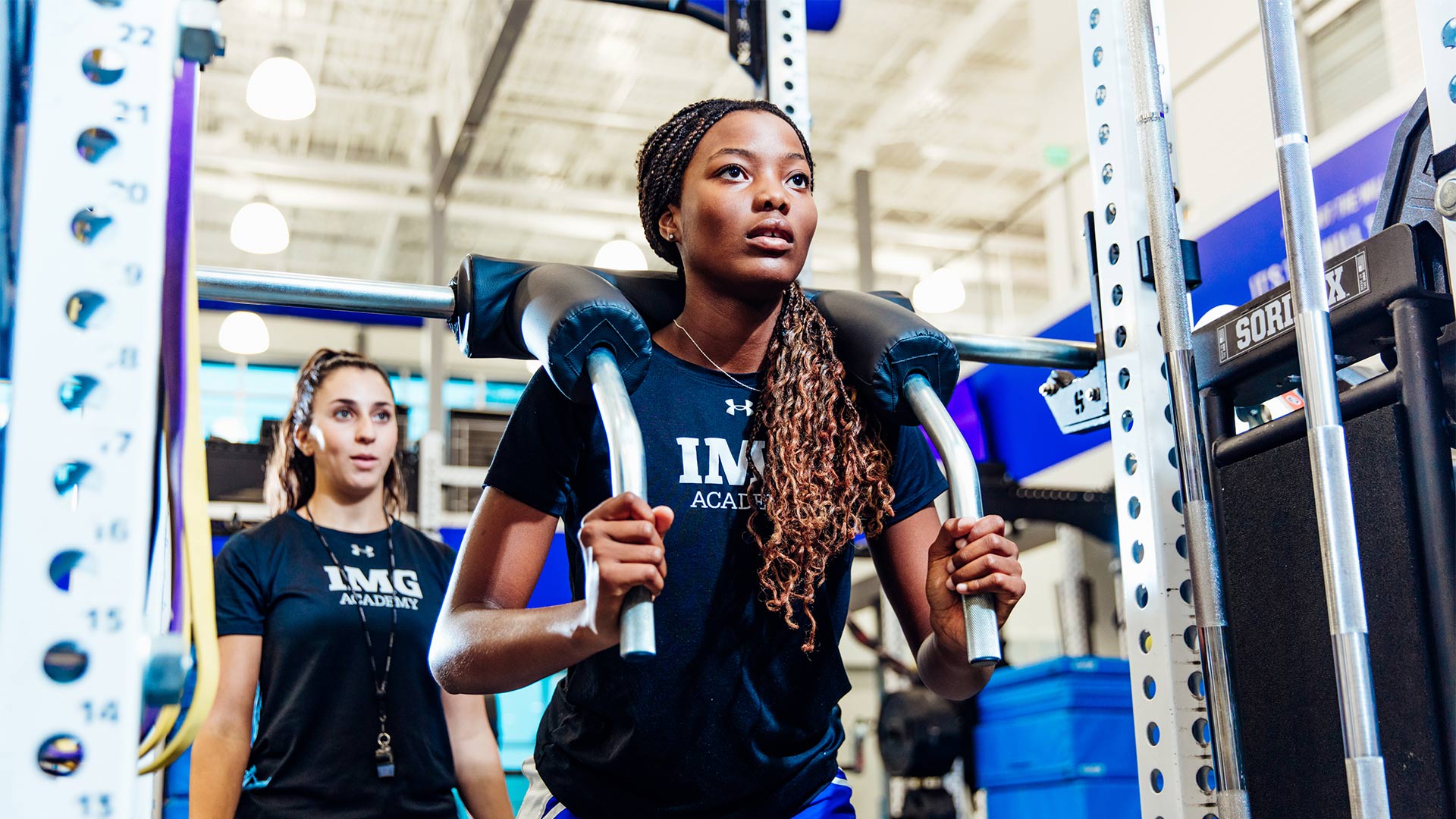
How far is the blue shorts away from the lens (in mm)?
1299

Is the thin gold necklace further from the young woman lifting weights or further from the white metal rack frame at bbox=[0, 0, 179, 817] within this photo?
the white metal rack frame at bbox=[0, 0, 179, 817]

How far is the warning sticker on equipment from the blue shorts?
686mm

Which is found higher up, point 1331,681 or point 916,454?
point 916,454

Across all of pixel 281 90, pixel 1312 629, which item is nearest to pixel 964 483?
pixel 1312 629

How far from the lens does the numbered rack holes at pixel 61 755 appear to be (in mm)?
715

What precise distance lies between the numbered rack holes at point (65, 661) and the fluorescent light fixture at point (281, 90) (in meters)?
5.49

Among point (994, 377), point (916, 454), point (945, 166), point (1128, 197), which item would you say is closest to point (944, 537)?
point (916, 454)

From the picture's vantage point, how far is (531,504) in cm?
130

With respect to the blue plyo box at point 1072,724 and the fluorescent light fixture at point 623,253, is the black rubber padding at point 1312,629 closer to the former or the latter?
the blue plyo box at point 1072,724

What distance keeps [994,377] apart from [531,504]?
120 inches

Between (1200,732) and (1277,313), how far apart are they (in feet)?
1.57

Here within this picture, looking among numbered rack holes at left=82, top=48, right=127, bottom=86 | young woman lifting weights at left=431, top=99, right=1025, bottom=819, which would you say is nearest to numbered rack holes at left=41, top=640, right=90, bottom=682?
numbered rack holes at left=82, top=48, right=127, bottom=86

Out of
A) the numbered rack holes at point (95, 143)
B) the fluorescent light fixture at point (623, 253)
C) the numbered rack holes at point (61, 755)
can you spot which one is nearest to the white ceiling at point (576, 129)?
the fluorescent light fixture at point (623, 253)

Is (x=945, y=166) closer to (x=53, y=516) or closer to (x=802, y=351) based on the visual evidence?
(x=802, y=351)
